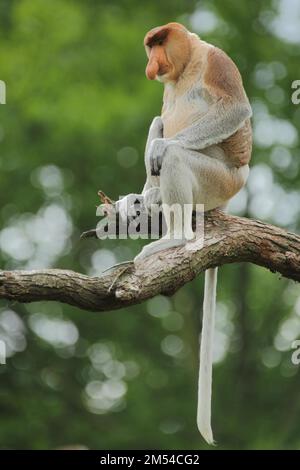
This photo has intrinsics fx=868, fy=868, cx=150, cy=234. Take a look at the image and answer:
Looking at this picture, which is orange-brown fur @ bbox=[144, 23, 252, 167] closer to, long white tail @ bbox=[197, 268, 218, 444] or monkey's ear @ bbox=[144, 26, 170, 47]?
monkey's ear @ bbox=[144, 26, 170, 47]

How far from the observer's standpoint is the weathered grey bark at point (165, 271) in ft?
14.2

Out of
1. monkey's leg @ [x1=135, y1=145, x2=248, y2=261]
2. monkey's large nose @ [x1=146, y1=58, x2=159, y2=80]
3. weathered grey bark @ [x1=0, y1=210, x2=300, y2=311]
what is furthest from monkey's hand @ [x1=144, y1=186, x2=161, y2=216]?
monkey's large nose @ [x1=146, y1=58, x2=159, y2=80]

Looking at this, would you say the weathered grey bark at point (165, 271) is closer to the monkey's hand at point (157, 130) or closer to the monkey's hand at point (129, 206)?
the monkey's hand at point (129, 206)

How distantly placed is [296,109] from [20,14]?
452 cm

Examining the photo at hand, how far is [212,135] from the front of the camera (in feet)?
18.0

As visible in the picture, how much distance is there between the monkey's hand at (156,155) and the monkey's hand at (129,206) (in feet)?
1.31

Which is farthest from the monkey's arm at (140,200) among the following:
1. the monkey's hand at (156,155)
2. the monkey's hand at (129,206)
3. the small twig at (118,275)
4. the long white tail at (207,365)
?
the small twig at (118,275)

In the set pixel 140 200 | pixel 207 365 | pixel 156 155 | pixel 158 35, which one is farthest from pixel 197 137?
pixel 207 365

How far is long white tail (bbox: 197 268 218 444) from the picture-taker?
5184 millimetres

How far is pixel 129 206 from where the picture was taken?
18.7 feet

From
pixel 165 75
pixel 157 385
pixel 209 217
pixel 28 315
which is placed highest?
pixel 165 75

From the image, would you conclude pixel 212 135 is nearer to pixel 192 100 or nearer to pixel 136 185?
pixel 192 100
